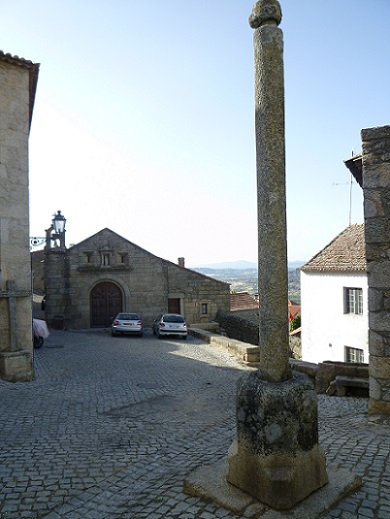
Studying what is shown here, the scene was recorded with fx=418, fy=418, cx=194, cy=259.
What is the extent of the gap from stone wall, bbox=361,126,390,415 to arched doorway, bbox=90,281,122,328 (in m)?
19.5

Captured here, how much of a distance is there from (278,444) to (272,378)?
1.61ft

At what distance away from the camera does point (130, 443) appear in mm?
5227

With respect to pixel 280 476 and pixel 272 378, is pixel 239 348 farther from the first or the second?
pixel 280 476

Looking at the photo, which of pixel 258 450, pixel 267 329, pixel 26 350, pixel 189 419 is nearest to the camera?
pixel 258 450

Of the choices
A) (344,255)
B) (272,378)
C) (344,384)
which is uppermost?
(344,255)

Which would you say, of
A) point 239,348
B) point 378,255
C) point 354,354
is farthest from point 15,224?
point 354,354

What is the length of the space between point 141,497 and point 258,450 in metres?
1.19

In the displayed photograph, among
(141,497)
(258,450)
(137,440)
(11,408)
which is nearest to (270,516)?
(258,450)

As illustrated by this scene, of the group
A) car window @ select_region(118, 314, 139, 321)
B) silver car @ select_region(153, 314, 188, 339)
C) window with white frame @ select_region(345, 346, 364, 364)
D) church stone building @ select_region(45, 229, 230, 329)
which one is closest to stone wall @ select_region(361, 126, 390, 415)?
silver car @ select_region(153, 314, 188, 339)

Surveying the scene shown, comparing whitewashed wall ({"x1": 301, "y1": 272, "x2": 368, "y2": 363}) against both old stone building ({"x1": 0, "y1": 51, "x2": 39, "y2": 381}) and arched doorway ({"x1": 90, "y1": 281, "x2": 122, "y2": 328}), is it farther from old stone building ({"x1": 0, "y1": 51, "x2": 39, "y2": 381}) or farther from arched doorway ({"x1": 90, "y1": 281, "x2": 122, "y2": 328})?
old stone building ({"x1": 0, "y1": 51, "x2": 39, "y2": 381})

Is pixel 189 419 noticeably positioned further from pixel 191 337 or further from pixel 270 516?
pixel 191 337

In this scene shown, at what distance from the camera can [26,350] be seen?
9.32m

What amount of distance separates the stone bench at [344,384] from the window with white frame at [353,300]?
40.3ft

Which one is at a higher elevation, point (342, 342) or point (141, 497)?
point (141, 497)
